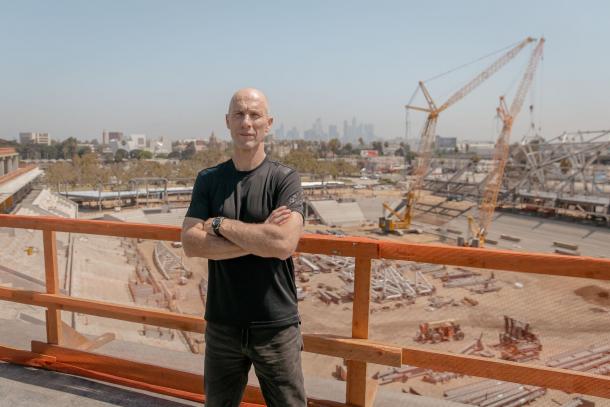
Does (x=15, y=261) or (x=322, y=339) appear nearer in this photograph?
(x=322, y=339)

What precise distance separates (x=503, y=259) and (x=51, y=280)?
3.52 m

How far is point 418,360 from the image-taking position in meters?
2.87

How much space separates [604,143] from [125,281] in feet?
186

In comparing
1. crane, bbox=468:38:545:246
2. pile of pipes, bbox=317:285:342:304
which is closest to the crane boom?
crane, bbox=468:38:545:246

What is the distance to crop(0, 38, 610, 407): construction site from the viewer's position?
4391 millimetres

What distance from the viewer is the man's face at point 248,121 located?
232 cm

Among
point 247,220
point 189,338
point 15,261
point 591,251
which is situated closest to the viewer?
point 247,220

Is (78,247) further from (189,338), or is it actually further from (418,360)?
(418,360)

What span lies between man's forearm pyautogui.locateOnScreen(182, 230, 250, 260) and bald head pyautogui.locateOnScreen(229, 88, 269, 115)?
2.26 feet

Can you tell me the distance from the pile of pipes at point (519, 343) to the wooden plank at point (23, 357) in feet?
15.5

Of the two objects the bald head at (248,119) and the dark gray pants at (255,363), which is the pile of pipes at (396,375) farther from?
the bald head at (248,119)

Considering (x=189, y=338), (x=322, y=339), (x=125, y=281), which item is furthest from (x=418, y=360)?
(x=125, y=281)

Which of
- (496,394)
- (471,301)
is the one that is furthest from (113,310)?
(496,394)

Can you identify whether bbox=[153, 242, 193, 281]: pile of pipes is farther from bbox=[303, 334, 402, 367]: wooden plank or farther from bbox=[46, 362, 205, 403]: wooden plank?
bbox=[303, 334, 402, 367]: wooden plank
